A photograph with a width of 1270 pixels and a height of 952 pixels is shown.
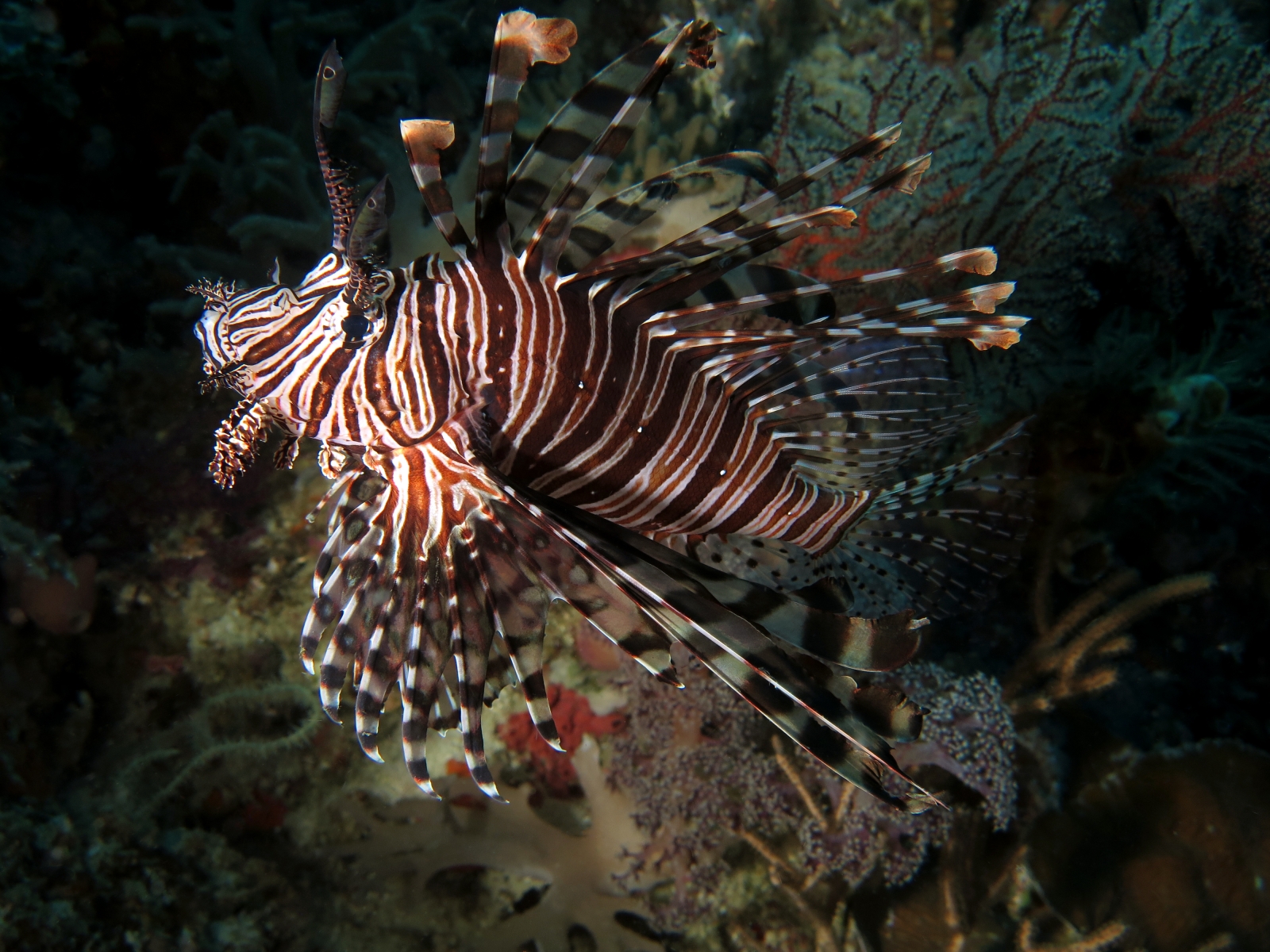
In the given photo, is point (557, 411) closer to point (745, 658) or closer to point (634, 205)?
point (634, 205)

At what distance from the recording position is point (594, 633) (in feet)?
13.5

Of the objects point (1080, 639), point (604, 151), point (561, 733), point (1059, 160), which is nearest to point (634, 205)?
point (604, 151)

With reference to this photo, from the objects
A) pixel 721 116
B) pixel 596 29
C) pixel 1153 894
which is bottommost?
pixel 1153 894

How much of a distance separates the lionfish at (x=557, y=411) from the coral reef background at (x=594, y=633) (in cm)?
175

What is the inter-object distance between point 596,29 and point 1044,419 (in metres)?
4.55

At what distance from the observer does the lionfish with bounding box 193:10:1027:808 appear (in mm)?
1851

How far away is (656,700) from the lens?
3.90 metres

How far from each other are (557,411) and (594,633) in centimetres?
218

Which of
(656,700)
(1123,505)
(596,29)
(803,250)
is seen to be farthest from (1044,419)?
(596,29)

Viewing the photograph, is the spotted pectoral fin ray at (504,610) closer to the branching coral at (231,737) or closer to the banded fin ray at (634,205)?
the banded fin ray at (634,205)

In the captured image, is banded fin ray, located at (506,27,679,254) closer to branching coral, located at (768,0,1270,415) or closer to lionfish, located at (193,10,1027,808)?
lionfish, located at (193,10,1027,808)

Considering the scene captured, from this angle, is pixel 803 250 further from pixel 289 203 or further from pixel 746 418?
pixel 289 203

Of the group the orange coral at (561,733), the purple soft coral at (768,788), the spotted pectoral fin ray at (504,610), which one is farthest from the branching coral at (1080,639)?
the spotted pectoral fin ray at (504,610)

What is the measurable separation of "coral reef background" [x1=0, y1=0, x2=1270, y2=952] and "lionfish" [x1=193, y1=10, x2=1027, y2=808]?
5.74ft
